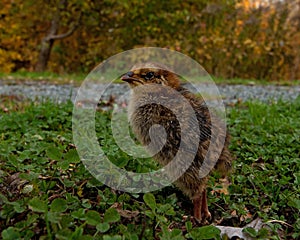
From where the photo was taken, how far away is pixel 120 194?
259cm

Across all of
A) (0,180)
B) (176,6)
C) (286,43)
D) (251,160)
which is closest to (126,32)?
(176,6)

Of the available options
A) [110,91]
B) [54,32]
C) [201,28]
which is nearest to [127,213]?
[110,91]

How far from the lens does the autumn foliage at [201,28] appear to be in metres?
13.5

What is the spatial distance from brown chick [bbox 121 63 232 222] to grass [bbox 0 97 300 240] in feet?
0.48

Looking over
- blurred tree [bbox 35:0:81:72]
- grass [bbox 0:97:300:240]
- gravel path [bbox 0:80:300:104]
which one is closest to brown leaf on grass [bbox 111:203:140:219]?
grass [bbox 0:97:300:240]

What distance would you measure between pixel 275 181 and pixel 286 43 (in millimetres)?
11641

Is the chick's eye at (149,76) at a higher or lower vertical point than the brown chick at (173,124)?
higher

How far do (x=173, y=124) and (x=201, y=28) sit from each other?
39.6 feet

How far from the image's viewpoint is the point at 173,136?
2520mm

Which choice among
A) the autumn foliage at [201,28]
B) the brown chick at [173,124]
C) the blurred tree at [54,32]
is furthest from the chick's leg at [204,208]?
Result: the blurred tree at [54,32]

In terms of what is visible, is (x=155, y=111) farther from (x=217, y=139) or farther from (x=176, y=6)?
(x=176, y=6)

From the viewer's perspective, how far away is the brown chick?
99.1 inches

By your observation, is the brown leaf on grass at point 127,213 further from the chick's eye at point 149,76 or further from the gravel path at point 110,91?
the gravel path at point 110,91

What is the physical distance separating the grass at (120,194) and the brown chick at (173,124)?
0.15 metres
